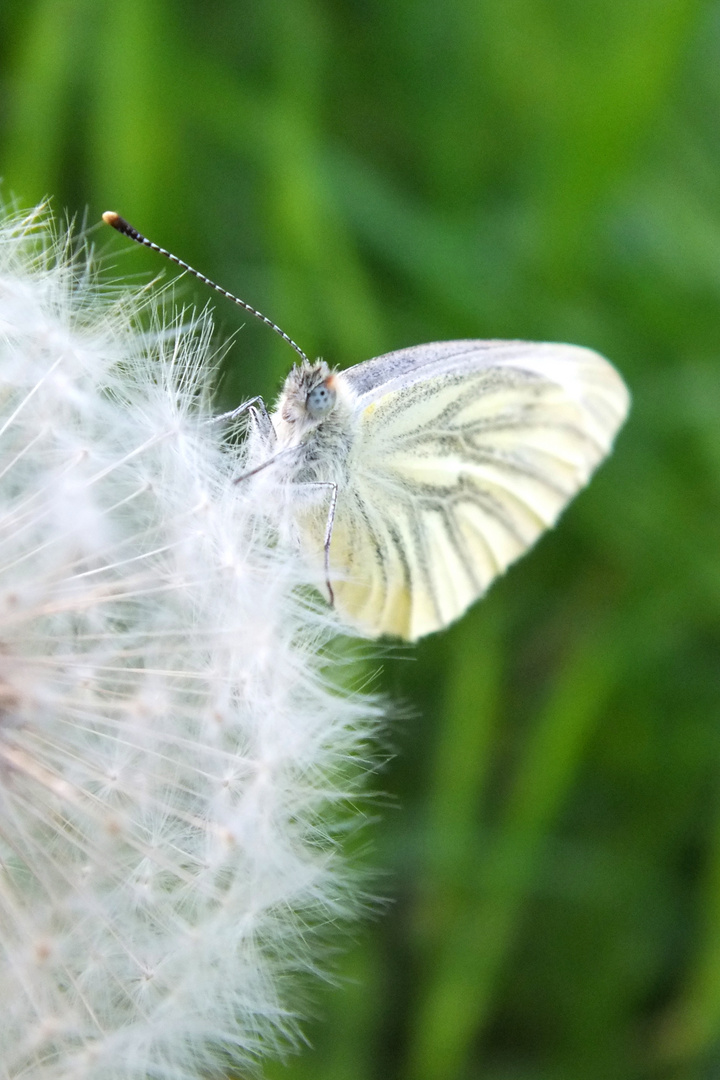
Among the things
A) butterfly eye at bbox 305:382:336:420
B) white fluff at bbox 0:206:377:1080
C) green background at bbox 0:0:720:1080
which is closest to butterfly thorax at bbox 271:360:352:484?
butterfly eye at bbox 305:382:336:420

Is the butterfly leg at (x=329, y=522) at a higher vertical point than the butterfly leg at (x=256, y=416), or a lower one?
lower

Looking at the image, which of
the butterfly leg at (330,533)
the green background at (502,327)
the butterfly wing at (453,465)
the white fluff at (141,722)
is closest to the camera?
the white fluff at (141,722)

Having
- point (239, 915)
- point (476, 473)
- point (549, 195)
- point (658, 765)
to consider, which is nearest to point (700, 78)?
point (549, 195)

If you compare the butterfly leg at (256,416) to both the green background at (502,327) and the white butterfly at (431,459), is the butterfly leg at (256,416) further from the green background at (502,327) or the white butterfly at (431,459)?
the green background at (502,327)

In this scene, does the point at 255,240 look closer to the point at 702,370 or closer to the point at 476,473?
the point at 476,473

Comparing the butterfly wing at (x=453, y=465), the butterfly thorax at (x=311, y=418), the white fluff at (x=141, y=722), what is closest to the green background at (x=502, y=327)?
the butterfly wing at (x=453, y=465)

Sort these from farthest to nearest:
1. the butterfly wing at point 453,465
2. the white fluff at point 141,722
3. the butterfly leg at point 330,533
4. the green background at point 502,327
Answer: the green background at point 502,327 < the butterfly wing at point 453,465 < the butterfly leg at point 330,533 < the white fluff at point 141,722

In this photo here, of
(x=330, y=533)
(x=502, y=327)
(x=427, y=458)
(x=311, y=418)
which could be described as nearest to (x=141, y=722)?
(x=330, y=533)
